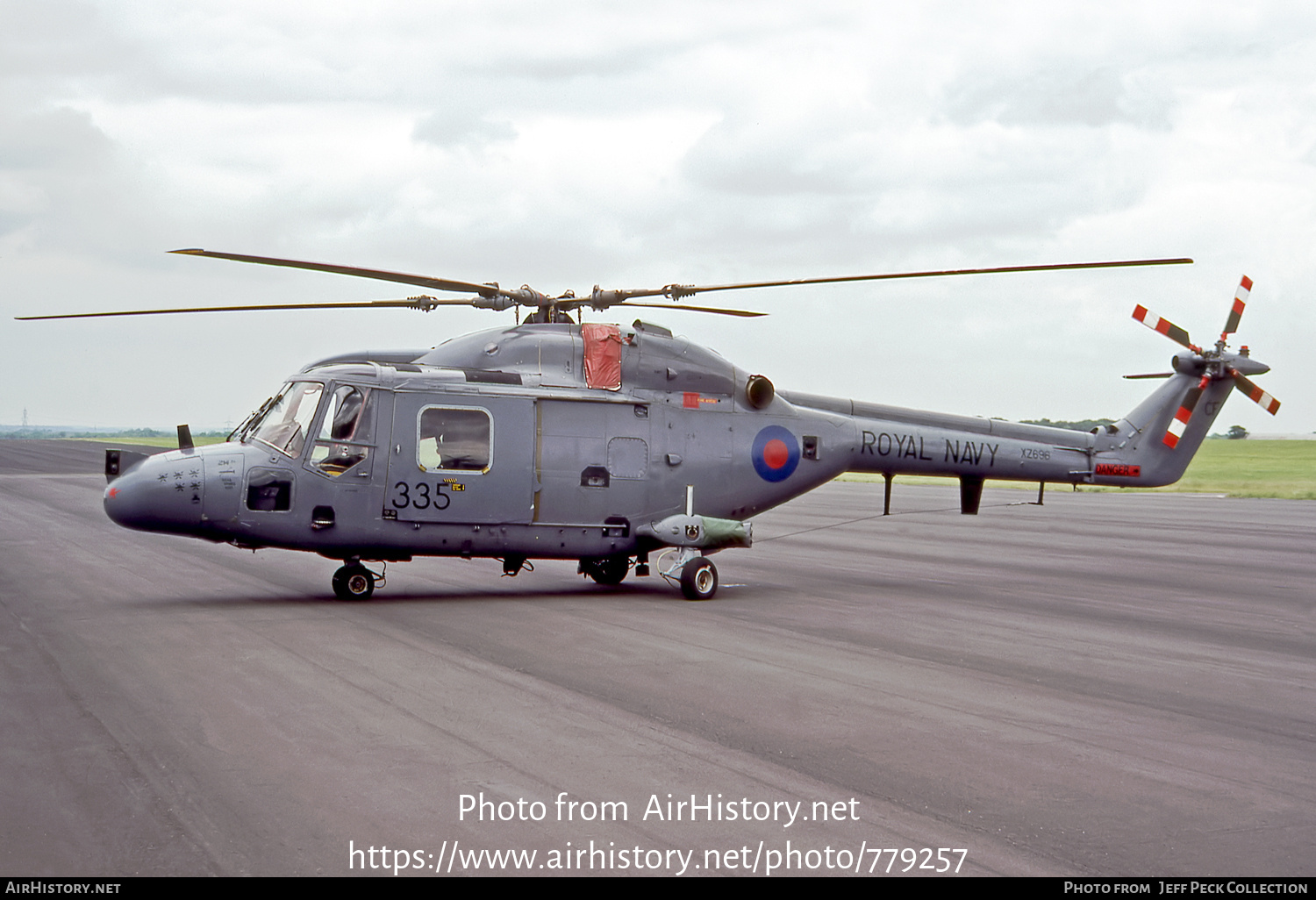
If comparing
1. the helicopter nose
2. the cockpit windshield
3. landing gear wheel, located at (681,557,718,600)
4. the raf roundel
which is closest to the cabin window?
the cockpit windshield

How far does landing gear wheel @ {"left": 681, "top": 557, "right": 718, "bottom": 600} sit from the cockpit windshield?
5.20 metres

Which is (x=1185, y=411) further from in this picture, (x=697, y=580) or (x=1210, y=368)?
(x=697, y=580)

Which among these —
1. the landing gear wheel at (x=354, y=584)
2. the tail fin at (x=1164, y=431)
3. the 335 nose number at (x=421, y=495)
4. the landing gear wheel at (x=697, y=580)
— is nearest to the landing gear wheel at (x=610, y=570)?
the landing gear wheel at (x=697, y=580)

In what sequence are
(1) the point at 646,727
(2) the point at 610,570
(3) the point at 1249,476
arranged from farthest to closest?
1. (3) the point at 1249,476
2. (2) the point at 610,570
3. (1) the point at 646,727

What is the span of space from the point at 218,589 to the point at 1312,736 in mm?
12767

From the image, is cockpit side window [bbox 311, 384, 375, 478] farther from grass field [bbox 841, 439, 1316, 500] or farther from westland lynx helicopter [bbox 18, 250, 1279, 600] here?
grass field [bbox 841, 439, 1316, 500]

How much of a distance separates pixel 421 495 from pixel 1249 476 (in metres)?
73.4

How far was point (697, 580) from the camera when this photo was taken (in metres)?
15.0

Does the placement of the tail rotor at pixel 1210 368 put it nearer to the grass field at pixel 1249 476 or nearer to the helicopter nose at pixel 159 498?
the grass field at pixel 1249 476

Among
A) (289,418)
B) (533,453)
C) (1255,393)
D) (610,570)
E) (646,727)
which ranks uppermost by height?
(1255,393)

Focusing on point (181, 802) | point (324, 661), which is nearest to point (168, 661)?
point (324, 661)

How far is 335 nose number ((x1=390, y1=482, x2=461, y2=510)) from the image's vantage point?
14242mm

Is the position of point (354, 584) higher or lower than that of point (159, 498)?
lower

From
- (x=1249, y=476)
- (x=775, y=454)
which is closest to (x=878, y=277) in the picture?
(x=775, y=454)
